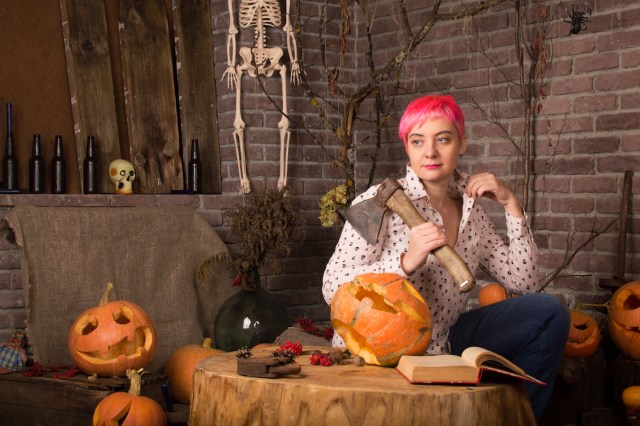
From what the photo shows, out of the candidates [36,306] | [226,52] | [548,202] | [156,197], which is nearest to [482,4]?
[548,202]

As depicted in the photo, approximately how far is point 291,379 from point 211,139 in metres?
2.68

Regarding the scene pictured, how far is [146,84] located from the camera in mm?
4480

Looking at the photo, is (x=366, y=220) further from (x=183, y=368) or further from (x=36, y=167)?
(x=36, y=167)

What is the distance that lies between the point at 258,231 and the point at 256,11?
3.91 feet

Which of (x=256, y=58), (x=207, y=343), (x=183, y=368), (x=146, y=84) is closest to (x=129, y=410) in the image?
(x=183, y=368)

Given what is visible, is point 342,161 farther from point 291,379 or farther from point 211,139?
point 291,379

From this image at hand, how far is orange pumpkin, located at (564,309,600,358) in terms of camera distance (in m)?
3.57

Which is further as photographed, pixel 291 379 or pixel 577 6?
pixel 577 6

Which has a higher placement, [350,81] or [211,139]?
[350,81]

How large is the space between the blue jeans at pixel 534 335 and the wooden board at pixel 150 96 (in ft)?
7.39

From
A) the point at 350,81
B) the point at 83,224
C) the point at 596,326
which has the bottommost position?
the point at 596,326

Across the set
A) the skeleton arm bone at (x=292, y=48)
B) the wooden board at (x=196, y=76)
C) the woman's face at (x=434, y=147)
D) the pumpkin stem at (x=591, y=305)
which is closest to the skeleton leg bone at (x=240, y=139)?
the wooden board at (x=196, y=76)

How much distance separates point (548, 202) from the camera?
13.5 ft

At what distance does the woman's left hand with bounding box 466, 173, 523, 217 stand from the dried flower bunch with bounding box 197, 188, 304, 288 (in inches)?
58.2
